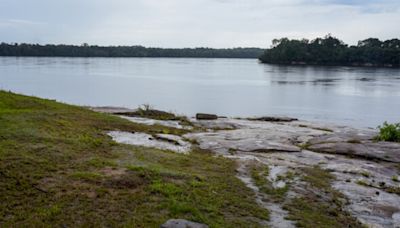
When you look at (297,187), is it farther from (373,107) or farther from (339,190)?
(373,107)

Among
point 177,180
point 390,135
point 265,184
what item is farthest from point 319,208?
point 390,135

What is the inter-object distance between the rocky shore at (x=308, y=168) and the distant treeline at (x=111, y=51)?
116m

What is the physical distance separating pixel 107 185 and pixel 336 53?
95.0 meters

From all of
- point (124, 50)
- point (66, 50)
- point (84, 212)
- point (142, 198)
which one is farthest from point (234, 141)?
point (124, 50)

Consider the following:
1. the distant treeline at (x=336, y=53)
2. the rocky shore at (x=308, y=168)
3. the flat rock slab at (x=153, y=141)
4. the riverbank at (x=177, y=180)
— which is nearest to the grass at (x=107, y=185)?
the riverbank at (x=177, y=180)

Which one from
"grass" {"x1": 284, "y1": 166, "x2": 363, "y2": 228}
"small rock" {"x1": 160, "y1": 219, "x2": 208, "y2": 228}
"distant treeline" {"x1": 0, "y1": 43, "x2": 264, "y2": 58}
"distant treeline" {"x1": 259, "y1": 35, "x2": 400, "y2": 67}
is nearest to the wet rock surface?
"grass" {"x1": 284, "y1": 166, "x2": 363, "y2": 228}

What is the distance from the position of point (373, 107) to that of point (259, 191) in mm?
27176

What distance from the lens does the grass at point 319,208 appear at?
5148 mm

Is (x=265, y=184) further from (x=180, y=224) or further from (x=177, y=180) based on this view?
(x=180, y=224)

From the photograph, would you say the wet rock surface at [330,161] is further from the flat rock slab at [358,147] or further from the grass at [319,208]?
the grass at [319,208]

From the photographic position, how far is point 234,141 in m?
10.5

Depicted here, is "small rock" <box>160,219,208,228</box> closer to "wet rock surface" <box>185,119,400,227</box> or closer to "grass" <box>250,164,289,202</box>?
"wet rock surface" <box>185,119,400,227</box>

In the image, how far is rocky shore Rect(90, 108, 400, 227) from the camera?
5.78 meters

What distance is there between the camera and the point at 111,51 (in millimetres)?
133000
